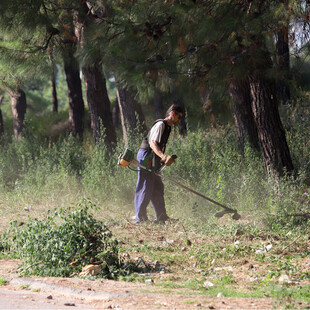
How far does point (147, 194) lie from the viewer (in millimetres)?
7715

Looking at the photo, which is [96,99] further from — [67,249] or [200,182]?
[67,249]

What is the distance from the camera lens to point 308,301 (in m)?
4.15

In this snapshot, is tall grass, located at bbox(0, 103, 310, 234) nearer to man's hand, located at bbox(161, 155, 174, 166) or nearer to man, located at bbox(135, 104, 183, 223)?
man, located at bbox(135, 104, 183, 223)

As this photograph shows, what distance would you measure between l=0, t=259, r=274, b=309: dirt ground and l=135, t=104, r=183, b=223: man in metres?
2.78

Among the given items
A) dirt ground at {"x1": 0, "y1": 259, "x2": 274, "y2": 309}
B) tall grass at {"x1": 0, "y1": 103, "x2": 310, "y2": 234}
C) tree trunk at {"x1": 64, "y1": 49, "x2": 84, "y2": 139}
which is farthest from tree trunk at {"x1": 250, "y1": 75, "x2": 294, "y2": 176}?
tree trunk at {"x1": 64, "y1": 49, "x2": 84, "y2": 139}

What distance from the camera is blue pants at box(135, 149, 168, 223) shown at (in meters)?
7.72

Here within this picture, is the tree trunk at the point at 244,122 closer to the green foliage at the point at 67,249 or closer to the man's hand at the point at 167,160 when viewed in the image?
the man's hand at the point at 167,160

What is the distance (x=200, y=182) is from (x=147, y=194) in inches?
57.9

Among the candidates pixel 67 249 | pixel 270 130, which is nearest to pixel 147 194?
pixel 270 130

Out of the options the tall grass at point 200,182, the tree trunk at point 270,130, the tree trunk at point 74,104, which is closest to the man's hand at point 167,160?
the tall grass at point 200,182

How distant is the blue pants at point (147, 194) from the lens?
7.72 m

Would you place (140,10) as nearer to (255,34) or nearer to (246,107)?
(255,34)

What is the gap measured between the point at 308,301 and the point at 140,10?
4.81m

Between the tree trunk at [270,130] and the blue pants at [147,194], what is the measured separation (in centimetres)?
170
